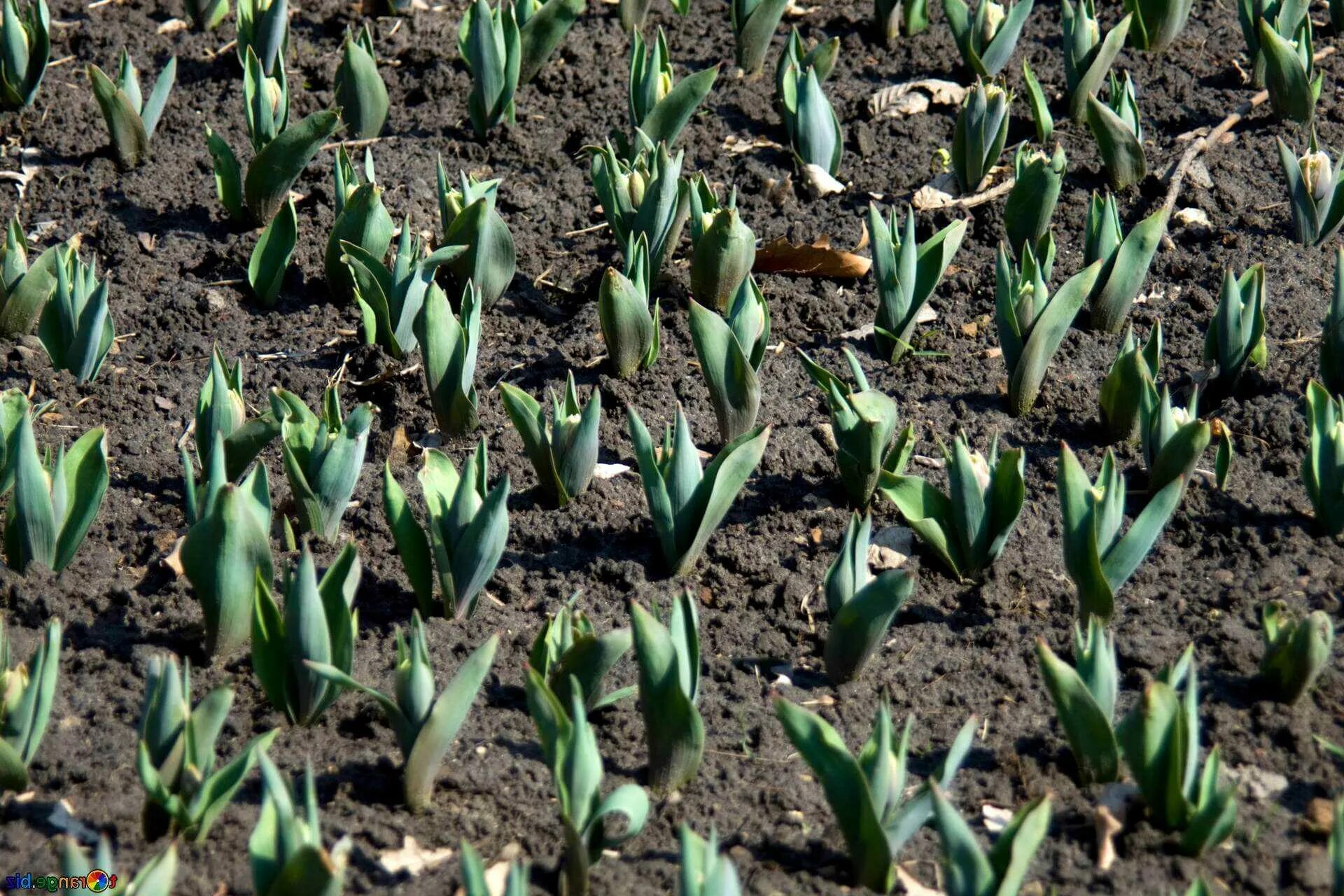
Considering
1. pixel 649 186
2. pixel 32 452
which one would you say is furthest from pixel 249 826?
pixel 649 186

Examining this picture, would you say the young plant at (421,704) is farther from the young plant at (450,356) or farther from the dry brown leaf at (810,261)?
the dry brown leaf at (810,261)

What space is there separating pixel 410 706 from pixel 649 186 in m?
1.56

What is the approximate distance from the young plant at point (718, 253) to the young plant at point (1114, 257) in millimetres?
792

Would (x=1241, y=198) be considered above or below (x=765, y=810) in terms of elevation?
above

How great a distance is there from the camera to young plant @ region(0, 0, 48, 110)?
368 cm

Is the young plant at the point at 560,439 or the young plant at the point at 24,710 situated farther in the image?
the young plant at the point at 560,439

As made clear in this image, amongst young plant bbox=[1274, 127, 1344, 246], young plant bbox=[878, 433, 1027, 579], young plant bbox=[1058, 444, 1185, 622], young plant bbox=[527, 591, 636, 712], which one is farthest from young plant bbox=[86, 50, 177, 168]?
young plant bbox=[1274, 127, 1344, 246]

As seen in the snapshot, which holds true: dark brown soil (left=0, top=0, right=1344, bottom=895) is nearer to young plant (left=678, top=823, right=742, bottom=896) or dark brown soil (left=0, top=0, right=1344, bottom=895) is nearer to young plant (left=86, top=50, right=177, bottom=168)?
young plant (left=86, top=50, right=177, bottom=168)

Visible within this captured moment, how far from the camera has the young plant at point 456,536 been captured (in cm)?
236

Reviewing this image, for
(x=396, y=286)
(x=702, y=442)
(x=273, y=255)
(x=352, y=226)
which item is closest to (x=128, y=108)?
(x=273, y=255)

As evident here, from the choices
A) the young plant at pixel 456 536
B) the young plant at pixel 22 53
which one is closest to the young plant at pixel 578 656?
the young plant at pixel 456 536

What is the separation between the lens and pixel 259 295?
3.33 m

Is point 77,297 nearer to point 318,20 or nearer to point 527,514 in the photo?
point 527,514

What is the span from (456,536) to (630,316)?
0.80 meters
